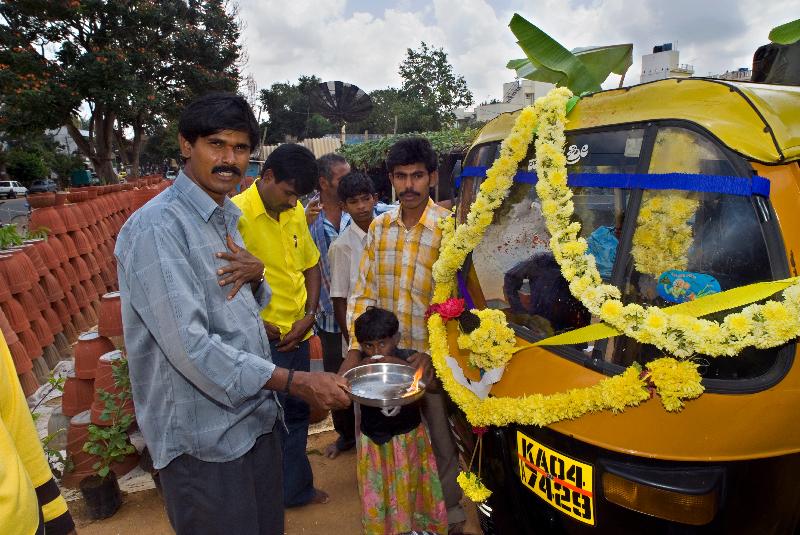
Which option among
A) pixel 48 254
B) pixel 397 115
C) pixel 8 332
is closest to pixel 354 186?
pixel 8 332

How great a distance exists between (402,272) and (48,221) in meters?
6.27

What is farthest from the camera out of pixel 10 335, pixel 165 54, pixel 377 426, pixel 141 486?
pixel 165 54

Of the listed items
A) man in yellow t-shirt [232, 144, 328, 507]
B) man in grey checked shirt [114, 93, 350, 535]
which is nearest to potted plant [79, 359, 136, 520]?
man in yellow t-shirt [232, 144, 328, 507]

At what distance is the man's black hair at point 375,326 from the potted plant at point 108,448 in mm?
1810

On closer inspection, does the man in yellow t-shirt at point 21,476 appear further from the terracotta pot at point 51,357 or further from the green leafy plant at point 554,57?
the terracotta pot at point 51,357

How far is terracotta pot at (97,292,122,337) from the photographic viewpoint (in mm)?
4102

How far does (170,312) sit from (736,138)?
5.96ft

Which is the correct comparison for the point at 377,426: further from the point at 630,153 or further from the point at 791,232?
the point at 791,232

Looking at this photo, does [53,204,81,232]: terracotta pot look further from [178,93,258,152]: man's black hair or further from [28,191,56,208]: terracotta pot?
[178,93,258,152]: man's black hair

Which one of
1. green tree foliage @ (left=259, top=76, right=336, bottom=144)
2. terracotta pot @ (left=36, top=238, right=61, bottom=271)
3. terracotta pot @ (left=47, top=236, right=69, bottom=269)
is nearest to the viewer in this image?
terracotta pot @ (left=36, top=238, right=61, bottom=271)

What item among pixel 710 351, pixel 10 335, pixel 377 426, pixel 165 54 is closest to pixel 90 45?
pixel 165 54

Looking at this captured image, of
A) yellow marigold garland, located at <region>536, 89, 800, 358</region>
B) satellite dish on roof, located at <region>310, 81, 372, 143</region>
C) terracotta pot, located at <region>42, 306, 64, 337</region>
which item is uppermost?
satellite dish on roof, located at <region>310, 81, 372, 143</region>

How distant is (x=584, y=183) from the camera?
1933 mm

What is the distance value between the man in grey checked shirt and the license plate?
28.5 inches
